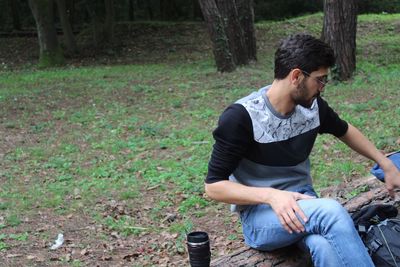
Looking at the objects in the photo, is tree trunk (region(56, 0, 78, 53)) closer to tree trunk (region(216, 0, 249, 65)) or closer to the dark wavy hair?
tree trunk (region(216, 0, 249, 65))

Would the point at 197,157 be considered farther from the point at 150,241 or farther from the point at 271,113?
the point at 271,113

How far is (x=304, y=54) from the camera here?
277cm

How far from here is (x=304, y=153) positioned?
309 cm

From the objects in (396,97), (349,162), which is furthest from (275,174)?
(396,97)

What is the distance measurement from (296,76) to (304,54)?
115 millimetres

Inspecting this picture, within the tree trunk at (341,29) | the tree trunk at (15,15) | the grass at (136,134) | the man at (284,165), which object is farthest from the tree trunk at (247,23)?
the tree trunk at (15,15)

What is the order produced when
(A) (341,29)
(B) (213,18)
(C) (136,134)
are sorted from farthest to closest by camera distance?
(B) (213,18) < (A) (341,29) < (C) (136,134)

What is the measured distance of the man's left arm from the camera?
3.29m

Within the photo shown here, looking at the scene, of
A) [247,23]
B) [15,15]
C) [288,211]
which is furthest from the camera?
[15,15]

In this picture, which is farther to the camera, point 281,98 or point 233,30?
point 233,30

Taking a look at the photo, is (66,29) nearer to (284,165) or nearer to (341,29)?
(341,29)

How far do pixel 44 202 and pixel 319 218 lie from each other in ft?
12.1

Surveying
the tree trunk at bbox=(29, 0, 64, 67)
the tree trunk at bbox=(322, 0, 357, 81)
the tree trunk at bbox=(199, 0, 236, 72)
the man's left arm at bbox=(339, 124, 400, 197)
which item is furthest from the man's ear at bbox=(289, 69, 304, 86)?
the tree trunk at bbox=(29, 0, 64, 67)

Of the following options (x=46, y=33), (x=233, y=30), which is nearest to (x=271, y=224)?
(x=233, y=30)
